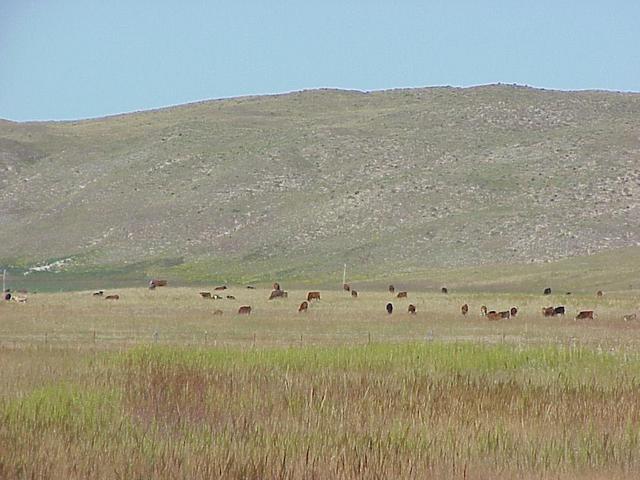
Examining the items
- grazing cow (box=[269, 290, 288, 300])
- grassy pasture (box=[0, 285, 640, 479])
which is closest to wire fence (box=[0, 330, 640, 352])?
grassy pasture (box=[0, 285, 640, 479])

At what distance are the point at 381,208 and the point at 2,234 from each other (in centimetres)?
2886

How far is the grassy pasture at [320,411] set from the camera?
15625mm

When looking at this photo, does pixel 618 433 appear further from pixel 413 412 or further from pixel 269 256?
pixel 269 256

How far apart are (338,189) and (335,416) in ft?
268

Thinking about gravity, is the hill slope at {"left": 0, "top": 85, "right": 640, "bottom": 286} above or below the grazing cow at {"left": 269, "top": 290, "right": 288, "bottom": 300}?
above

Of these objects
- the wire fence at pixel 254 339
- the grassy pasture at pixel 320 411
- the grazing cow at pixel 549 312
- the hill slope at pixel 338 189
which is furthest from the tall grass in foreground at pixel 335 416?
the hill slope at pixel 338 189

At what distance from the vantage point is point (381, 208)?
→ 9462cm

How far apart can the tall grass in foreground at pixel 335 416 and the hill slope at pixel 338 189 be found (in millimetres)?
57392

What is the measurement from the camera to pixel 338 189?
100250 mm

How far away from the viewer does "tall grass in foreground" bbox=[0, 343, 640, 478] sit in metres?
15.6

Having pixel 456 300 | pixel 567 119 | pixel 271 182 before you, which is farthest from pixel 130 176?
pixel 456 300

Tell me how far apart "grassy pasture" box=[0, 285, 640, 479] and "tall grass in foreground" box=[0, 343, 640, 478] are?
3 centimetres

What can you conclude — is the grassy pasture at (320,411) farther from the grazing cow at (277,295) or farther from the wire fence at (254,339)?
the grazing cow at (277,295)

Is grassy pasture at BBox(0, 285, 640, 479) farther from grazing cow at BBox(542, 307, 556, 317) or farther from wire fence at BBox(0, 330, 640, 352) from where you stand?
grazing cow at BBox(542, 307, 556, 317)
